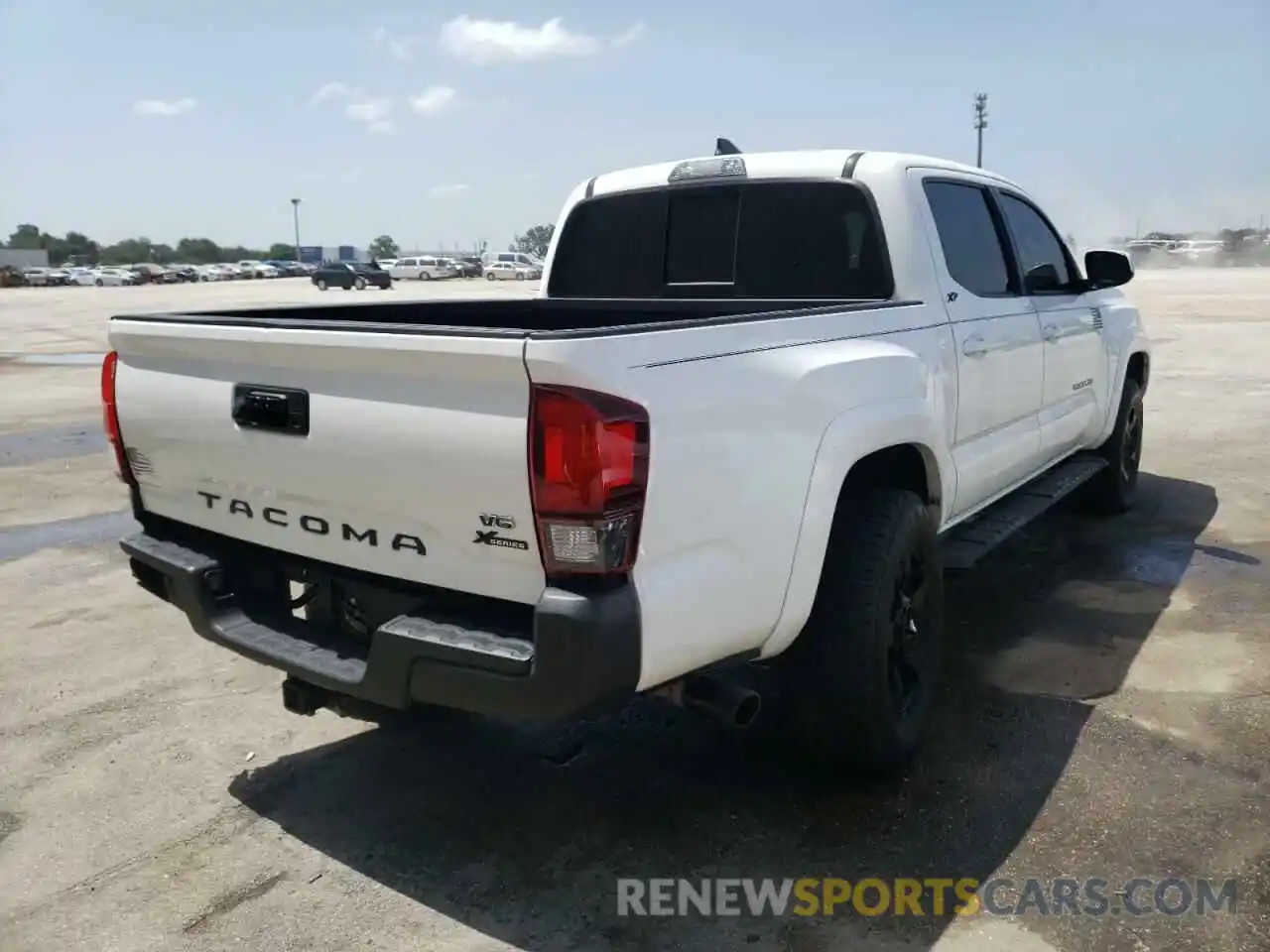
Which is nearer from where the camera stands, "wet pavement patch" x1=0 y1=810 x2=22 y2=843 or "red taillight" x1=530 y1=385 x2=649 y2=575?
"red taillight" x1=530 y1=385 x2=649 y2=575

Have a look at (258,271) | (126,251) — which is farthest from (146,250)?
(258,271)

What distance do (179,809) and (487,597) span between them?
156cm

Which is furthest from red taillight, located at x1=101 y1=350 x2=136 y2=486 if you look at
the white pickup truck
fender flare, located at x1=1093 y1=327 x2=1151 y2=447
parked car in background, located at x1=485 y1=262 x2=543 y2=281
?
parked car in background, located at x1=485 y1=262 x2=543 y2=281

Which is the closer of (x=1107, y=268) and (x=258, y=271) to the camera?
(x=1107, y=268)

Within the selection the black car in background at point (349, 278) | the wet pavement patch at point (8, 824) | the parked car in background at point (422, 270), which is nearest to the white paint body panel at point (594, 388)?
the wet pavement patch at point (8, 824)

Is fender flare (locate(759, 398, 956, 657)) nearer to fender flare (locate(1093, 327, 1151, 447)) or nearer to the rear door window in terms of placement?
the rear door window

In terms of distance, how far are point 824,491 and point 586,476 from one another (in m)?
0.91

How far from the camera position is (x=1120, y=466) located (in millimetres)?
6746

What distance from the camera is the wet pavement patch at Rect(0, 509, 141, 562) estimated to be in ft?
21.4

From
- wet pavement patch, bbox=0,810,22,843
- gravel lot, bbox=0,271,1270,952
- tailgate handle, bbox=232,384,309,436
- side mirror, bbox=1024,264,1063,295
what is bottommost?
wet pavement patch, bbox=0,810,22,843

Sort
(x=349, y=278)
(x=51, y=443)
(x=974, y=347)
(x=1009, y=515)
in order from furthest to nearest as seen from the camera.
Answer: (x=349, y=278) → (x=51, y=443) → (x=1009, y=515) → (x=974, y=347)

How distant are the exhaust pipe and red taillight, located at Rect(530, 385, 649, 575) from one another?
1.69 feet

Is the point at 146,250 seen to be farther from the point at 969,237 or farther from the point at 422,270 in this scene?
the point at 969,237

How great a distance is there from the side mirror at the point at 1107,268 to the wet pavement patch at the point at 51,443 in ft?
27.1
